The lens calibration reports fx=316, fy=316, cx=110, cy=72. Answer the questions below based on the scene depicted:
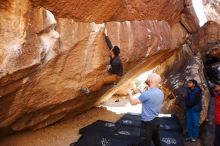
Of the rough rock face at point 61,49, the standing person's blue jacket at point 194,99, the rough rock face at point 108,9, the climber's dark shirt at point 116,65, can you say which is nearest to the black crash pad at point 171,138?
the standing person's blue jacket at point 194,99

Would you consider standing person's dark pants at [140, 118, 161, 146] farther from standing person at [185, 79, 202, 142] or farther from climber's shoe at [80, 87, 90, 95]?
climber's shoe at [80, 87, 90, 95]

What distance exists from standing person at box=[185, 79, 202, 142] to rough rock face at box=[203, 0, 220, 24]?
5.47 meters

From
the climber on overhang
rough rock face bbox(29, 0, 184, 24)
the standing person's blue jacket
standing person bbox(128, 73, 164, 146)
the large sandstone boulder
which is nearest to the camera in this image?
standing person bbox(128, 73, 164, 146)

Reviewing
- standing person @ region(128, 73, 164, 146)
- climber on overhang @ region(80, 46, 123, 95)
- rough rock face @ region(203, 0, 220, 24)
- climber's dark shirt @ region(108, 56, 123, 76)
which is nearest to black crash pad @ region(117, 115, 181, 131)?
climber on overhang @ region(80, 46, 123, 95)

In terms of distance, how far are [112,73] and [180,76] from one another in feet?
10.4

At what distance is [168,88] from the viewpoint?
998cm

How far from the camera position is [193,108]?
7.28 metres

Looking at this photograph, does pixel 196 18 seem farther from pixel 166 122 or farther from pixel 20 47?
pixel 20 47

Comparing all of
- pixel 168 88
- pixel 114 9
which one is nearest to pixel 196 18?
pixel 168 88

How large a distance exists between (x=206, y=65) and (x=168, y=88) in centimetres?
245

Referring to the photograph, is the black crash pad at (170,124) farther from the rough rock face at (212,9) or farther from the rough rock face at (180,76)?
the rough rock face at (212,9)

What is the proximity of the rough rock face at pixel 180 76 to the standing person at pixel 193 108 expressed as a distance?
0.68m

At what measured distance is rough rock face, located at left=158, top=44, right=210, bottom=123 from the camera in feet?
29.0

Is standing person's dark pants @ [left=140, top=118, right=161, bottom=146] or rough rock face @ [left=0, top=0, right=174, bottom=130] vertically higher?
rough rock face @ [left=0, top=0, right=174, bottom=130]
